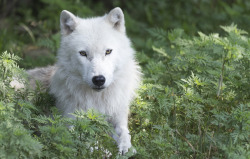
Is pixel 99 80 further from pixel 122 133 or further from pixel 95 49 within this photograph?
pixel 122 133

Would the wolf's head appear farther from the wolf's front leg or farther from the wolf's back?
the wolf's back

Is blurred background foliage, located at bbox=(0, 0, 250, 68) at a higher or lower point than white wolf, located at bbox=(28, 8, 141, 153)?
higher

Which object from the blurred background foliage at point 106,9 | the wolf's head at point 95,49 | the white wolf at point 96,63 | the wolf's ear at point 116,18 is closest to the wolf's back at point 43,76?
the white wolf at point 96,63

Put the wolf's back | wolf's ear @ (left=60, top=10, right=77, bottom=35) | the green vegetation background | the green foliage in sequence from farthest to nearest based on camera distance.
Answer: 1. the wolf's back
2. wolf's ear @ (left=60, top=10, right=77, bottom=35)
3. the green foliage
4. the green vegetation background

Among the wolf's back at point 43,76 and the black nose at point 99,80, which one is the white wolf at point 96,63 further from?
the wolf's back at point 43,76

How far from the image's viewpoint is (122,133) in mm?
4430

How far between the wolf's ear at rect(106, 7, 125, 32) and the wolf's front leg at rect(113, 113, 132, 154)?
1.23 meters

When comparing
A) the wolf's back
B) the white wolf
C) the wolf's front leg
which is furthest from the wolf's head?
the wolf's back

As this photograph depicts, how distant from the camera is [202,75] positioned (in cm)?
478

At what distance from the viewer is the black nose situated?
13.6 feet

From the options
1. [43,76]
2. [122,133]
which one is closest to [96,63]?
[122,133]

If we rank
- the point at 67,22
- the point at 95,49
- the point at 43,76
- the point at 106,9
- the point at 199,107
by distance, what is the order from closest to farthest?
the point at 199,107 < the point at 95,49 < the point at 67,22 < the point at 43,76 < the point at 106,9

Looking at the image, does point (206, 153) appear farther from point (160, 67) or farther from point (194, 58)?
point (160, 67)

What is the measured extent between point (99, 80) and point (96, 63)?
9.9 inches
